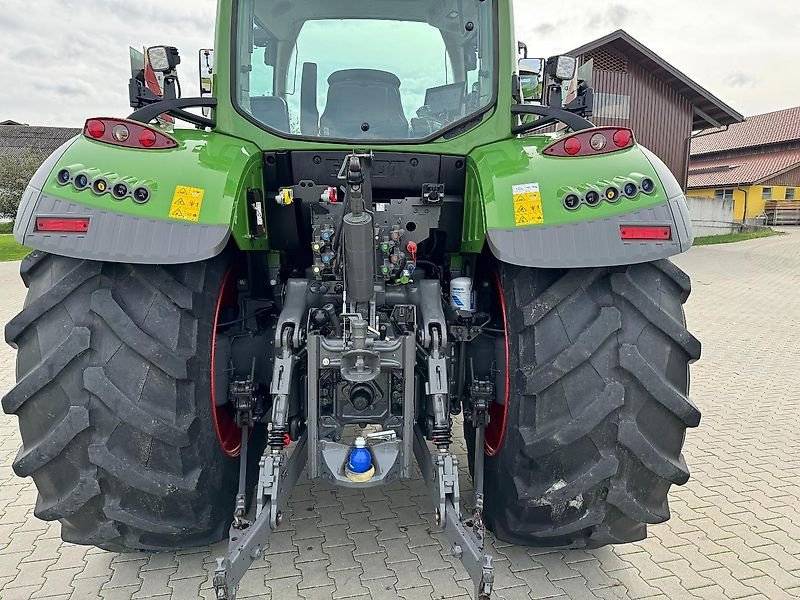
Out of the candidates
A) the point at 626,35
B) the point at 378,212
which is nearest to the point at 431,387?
the point at 378,212

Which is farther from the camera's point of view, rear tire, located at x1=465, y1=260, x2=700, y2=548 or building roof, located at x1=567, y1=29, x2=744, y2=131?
building roof, located at x1=567, y1=29, x2=744, y2=131

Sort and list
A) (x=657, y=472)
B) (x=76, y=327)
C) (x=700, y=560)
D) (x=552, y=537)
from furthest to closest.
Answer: (x=700, y=560), (x=552, y=537), (x=657, y=472), (x=76, y=327)

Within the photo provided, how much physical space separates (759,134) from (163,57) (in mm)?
48229

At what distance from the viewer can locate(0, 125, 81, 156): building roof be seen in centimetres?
3997

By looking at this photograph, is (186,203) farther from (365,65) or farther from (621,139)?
(621,139)

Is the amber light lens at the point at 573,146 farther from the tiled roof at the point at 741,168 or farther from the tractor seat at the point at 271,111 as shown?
the tiled roof at the point at 741,168

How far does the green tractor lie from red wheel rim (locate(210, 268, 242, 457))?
0.06 ft

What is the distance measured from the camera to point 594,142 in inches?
94.2

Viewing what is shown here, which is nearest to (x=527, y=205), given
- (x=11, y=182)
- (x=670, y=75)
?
(x=670, y=75)

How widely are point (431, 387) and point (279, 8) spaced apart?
1.96 metres

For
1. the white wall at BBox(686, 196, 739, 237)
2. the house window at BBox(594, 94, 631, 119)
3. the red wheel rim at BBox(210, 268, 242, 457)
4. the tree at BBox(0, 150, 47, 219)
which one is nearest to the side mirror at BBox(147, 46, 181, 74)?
the red wheel rim at BBox(210, 268, 242, 457)

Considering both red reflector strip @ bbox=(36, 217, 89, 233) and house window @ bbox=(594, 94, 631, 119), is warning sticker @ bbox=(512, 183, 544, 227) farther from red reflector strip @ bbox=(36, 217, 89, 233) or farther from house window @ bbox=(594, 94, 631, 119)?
house window @ bbox=(594, 94, 631, 119)

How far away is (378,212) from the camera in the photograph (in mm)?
2578

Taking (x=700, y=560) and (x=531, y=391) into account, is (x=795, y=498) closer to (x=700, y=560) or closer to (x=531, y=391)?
(x=700, y=560)
